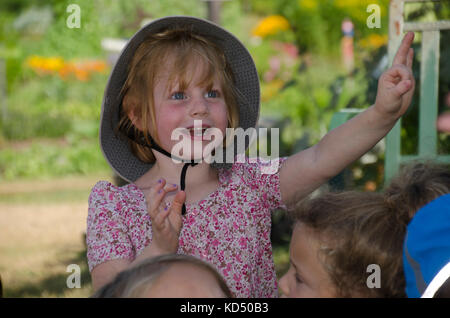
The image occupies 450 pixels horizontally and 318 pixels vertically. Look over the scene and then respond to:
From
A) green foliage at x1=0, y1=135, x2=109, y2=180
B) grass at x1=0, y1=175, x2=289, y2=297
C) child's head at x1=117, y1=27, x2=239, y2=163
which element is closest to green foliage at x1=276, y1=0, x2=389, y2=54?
green foliage at x1=0, y1=135, x2=109, y2=180

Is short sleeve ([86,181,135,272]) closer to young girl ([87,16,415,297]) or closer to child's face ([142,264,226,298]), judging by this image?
young girl ([87,16,415,297])

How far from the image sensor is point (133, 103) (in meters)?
1.95

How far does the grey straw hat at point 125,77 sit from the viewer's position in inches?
75.6

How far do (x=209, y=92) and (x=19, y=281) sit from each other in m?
2.53

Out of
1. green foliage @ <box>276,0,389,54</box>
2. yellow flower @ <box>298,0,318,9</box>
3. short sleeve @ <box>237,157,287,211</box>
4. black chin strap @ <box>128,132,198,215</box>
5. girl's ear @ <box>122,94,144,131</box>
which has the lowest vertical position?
short sleeve @ <box>237,157,287,211</box>

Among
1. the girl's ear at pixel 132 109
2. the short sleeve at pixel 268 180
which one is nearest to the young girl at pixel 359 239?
the short sleeve at pixel 268 180

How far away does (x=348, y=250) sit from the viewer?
1.41m

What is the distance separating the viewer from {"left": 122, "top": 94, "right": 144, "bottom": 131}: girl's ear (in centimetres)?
195

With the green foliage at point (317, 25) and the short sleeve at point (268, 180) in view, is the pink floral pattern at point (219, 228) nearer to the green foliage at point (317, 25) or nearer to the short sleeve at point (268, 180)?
the short sleeve at point (268, 180)

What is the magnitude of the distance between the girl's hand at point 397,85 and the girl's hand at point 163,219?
0.60 meters

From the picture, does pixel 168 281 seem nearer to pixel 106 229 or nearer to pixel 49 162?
pixel 106 229

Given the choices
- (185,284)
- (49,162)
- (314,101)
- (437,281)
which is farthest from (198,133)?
(49,162)

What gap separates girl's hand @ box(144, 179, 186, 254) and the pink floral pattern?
227 millimetres
